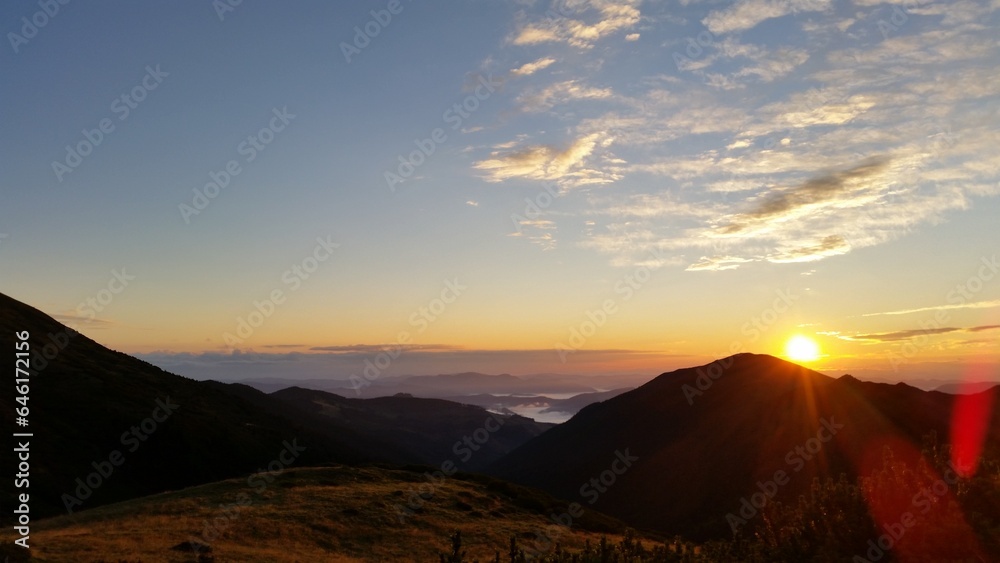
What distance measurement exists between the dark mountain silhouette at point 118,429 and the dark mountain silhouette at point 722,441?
5557cm

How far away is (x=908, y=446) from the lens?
92250 mm

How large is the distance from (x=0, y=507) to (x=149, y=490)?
24.1 meters

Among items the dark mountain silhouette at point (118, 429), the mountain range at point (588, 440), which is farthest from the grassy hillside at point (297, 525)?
the dark mountain silhouette at point (118, 429)

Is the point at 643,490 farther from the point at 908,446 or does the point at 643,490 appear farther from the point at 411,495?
the point at 411,495

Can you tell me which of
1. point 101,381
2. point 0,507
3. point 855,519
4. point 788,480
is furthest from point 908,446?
point 101,381

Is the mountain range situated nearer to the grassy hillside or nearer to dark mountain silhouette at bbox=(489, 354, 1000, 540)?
dark mountain silhouette at bbox=(489, 354, 1000, 540)

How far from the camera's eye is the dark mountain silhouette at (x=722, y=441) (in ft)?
318

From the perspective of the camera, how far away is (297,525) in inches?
1380

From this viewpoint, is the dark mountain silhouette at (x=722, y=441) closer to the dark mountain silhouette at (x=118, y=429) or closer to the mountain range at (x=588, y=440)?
the mountain range at (x=588, y=440)

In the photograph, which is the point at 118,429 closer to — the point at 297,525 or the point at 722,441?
the point at 297,525

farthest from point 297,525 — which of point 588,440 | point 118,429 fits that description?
point 588,440

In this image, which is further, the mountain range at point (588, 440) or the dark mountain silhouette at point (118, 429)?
the mountain range at point (588, 440)

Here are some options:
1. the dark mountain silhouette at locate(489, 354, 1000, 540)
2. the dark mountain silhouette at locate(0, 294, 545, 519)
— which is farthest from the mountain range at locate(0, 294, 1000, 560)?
the dark mountain silhouette at locate(489, 354, 1000, 540)

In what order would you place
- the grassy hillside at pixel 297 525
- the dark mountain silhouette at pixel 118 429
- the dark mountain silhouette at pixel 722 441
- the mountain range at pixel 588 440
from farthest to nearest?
the dark mountain silhouette at pixel 722 441 → the mountain range at pixel 588 440 → the dark mountain silhouette at pixel 118 429 → the grassy hillside at pixel 297 525
